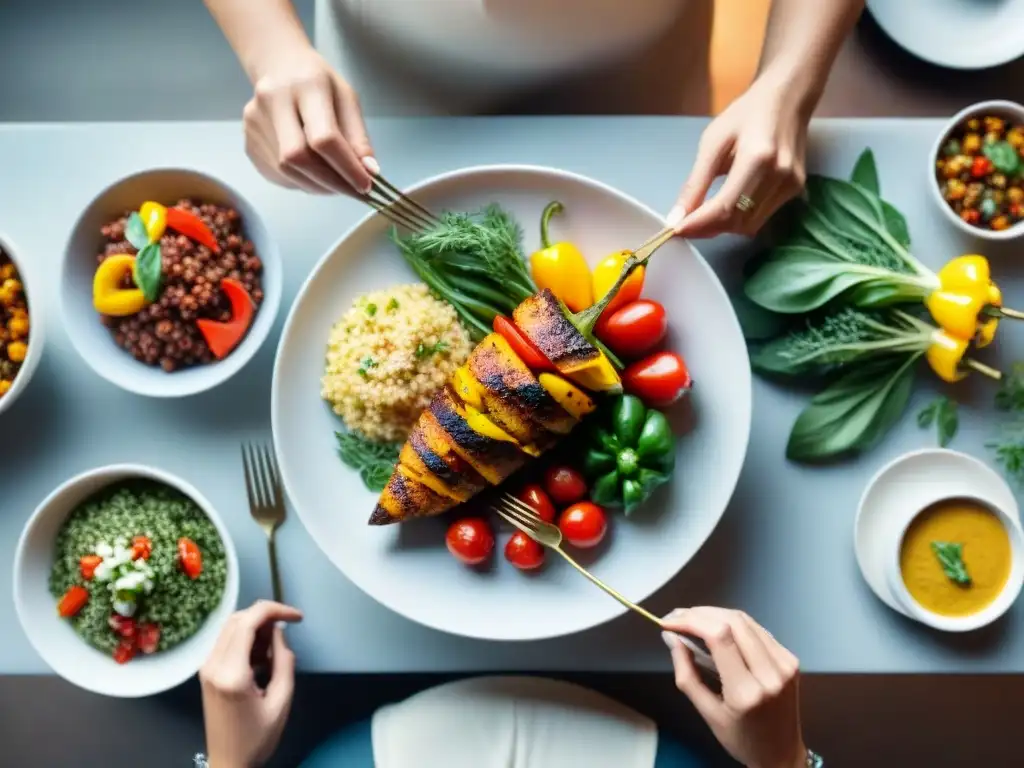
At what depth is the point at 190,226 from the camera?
4.11 ft

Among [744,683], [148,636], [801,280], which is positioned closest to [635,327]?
[801,280]

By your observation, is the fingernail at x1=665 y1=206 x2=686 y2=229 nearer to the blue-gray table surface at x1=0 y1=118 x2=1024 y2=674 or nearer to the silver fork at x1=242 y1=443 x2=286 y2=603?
the blue-gray table surface at x1=0 y1=118 x2=1024 y2=674

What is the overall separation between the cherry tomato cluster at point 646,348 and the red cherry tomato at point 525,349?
13 cm

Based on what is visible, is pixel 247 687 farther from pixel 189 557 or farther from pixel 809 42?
pixel 809 42

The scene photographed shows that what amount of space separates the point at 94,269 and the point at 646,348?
2.58 feet

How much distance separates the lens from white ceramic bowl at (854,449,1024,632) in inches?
51.1

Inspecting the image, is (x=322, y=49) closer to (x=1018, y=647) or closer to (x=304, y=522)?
(x=304, y=522)

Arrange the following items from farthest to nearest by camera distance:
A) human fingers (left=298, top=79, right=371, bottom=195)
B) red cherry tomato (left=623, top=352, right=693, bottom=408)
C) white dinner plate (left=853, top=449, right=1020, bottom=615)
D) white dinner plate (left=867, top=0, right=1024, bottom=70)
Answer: white dinner plate (left=867, top=0, right=1024, bottom=70) < white dinner plate (left=853, top=449, right=1020, bottom=615) < red cherry tomato (left=623, top=352, right=693, bottom=408) < human fingers (left=298, top=79, right=371, bottom=195)

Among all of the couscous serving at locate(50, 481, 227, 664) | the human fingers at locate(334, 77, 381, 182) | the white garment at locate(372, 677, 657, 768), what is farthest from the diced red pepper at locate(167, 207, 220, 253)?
the white garment at locate(372, 677, 657, 768)

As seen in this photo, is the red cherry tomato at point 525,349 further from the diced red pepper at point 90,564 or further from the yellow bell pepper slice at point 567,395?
the diced red pepper at point 90,564

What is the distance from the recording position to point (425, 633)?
4.44ft

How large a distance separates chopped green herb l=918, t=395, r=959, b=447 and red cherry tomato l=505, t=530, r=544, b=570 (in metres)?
0.62

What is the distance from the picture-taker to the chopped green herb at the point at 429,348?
4.04 feet

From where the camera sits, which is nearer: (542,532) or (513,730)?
(542,532)
